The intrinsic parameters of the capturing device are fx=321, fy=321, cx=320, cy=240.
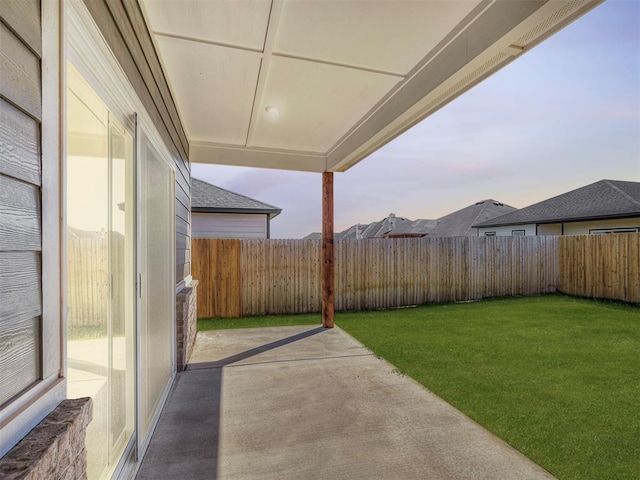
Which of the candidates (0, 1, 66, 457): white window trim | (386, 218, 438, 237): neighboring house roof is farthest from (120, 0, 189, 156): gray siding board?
(386, 218, 438, 237): neighboring house roof

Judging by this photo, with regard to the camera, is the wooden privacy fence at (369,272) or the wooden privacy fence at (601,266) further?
the wooden privacy fence at (601,266)

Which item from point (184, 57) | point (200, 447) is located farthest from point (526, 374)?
point (184, 57)

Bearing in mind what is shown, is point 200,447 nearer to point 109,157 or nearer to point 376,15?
point 109,157

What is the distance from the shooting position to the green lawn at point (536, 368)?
91.1 inches

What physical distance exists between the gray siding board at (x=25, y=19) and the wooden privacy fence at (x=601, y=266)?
416 inches

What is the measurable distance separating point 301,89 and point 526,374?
3.91 metres

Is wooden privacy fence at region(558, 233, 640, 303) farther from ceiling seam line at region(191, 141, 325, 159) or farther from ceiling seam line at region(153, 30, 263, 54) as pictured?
ceiling seam line at region(153, 30, 263, 54)

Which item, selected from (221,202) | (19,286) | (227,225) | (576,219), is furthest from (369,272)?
(576,219)

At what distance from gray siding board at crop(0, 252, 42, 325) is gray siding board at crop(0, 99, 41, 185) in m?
0.20

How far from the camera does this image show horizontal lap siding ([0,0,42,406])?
750 millimetres

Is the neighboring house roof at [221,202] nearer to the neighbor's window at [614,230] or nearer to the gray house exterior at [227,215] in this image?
the gray house exterior at [227,215]

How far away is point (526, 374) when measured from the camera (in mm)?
3592

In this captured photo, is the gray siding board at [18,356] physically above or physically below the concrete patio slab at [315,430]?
above

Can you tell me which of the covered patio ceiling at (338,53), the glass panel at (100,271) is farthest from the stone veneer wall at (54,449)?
the covered patio ceiling at (338,53)
